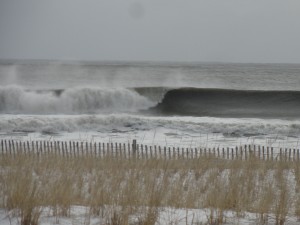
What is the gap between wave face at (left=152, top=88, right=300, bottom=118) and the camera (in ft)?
113

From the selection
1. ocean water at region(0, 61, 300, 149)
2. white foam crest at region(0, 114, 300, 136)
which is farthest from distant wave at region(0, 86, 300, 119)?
white foam crest at region(0, 114, 300, 136)

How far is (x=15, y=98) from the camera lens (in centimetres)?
3828

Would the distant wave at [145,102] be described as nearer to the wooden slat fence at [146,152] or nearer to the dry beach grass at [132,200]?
the wooden slat fence at [146,152]

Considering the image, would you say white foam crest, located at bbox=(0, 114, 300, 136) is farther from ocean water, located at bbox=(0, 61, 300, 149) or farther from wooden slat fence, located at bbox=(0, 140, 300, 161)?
wooden slat fence, located at bbox=(0, 140, 300, 161)

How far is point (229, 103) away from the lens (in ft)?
130

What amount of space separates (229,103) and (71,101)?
15333mm

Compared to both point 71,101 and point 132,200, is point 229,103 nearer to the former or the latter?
point 71,101

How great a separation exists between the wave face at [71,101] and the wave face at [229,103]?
9.95 feet

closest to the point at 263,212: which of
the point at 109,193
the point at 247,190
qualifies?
the point at 247,190

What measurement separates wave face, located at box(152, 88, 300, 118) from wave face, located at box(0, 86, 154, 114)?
3.03m

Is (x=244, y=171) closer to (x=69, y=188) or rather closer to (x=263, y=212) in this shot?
(x=263, y=212)

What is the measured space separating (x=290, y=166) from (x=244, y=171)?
196 cm

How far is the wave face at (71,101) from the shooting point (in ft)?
122

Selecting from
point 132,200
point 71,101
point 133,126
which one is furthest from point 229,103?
point 132,200
